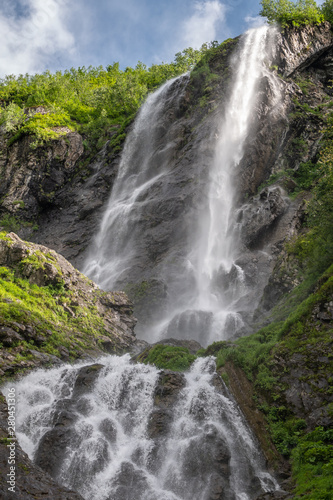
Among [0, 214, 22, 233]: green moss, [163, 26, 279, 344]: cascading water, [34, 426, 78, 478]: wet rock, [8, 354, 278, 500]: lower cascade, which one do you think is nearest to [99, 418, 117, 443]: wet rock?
[8, 354, 278, 500]: lower cascade

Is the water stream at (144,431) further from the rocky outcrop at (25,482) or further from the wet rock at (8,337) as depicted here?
the rocky outcrop at (25,482)

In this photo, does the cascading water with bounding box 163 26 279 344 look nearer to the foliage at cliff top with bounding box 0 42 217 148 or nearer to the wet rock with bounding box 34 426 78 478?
the foliage at cliff top with bounding box 0 42 217 148

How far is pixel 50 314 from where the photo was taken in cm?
1584

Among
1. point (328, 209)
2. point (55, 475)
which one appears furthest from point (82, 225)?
point (55, 475)

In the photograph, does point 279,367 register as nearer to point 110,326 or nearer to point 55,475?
point 55,475

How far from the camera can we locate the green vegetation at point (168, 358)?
14.1 m

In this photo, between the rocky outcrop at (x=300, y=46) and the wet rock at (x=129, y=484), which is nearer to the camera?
the wet rock at (x=129, y=484)

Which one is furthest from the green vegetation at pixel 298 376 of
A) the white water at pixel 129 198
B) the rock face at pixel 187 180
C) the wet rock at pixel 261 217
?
the white water at pixel 129 198

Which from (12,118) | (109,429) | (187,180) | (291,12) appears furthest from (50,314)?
(291,12)

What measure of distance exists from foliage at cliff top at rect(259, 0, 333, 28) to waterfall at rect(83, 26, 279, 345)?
2.49 metres

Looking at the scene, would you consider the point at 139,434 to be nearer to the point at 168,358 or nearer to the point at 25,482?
the point at 168,358

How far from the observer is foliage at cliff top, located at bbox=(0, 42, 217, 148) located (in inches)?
1545

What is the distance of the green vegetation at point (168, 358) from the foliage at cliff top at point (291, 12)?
38.6m

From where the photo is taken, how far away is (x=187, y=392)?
40.3 feet
